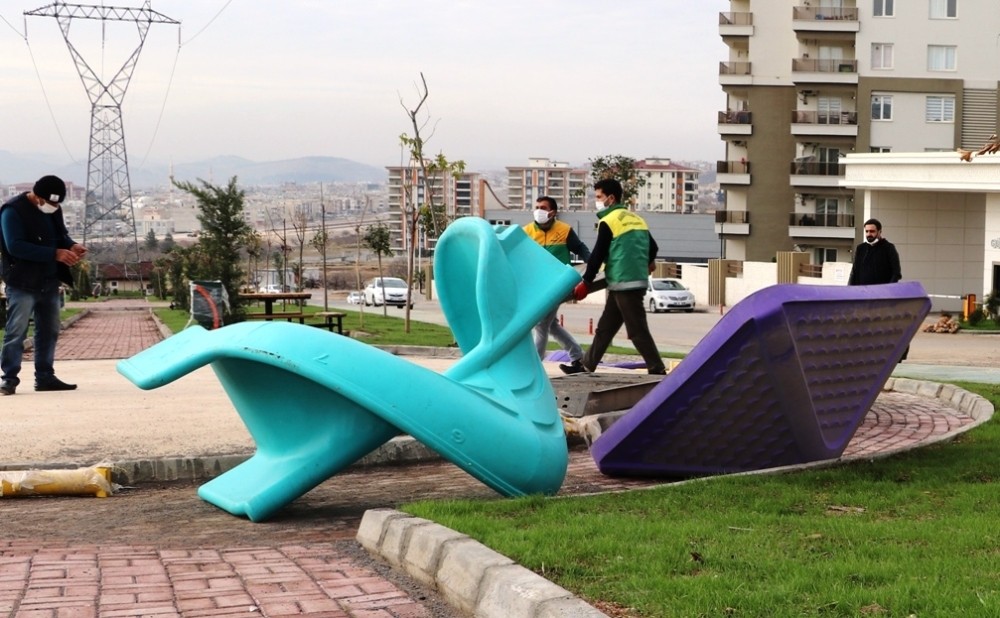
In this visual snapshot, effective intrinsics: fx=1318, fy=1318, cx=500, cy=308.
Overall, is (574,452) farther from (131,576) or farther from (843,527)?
(131,576)

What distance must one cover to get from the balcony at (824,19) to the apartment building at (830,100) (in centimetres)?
6

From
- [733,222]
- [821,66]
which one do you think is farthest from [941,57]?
[733,222]

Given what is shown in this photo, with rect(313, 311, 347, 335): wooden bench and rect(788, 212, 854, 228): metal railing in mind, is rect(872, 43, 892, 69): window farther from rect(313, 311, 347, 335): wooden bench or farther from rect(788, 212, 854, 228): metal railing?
rect(313, 311, 347, 335): wooden bench

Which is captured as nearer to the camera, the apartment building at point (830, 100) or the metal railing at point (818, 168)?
the apartment building at point (830, 100)

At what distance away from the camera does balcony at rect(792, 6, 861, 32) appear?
60.2m

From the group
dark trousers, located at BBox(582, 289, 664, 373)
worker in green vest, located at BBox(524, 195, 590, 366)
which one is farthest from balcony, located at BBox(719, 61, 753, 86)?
dark trousers, located at BBox(582, 289, 664, 373)

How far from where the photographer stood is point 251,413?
7125 mm

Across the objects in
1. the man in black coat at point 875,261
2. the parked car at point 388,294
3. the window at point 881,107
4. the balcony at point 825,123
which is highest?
the window at point 881,107

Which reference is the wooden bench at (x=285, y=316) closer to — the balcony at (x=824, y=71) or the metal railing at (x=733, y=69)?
the balcony at (x=824, y=71)

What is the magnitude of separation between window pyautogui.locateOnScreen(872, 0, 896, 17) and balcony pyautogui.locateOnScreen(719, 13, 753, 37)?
5.95 meters

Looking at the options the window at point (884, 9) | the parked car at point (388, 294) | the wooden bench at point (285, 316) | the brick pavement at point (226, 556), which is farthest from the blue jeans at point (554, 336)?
the window at point (884, 9)

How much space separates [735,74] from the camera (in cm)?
6334

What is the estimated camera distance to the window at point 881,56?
59781mm

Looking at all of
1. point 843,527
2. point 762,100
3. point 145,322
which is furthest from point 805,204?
point 843,527
